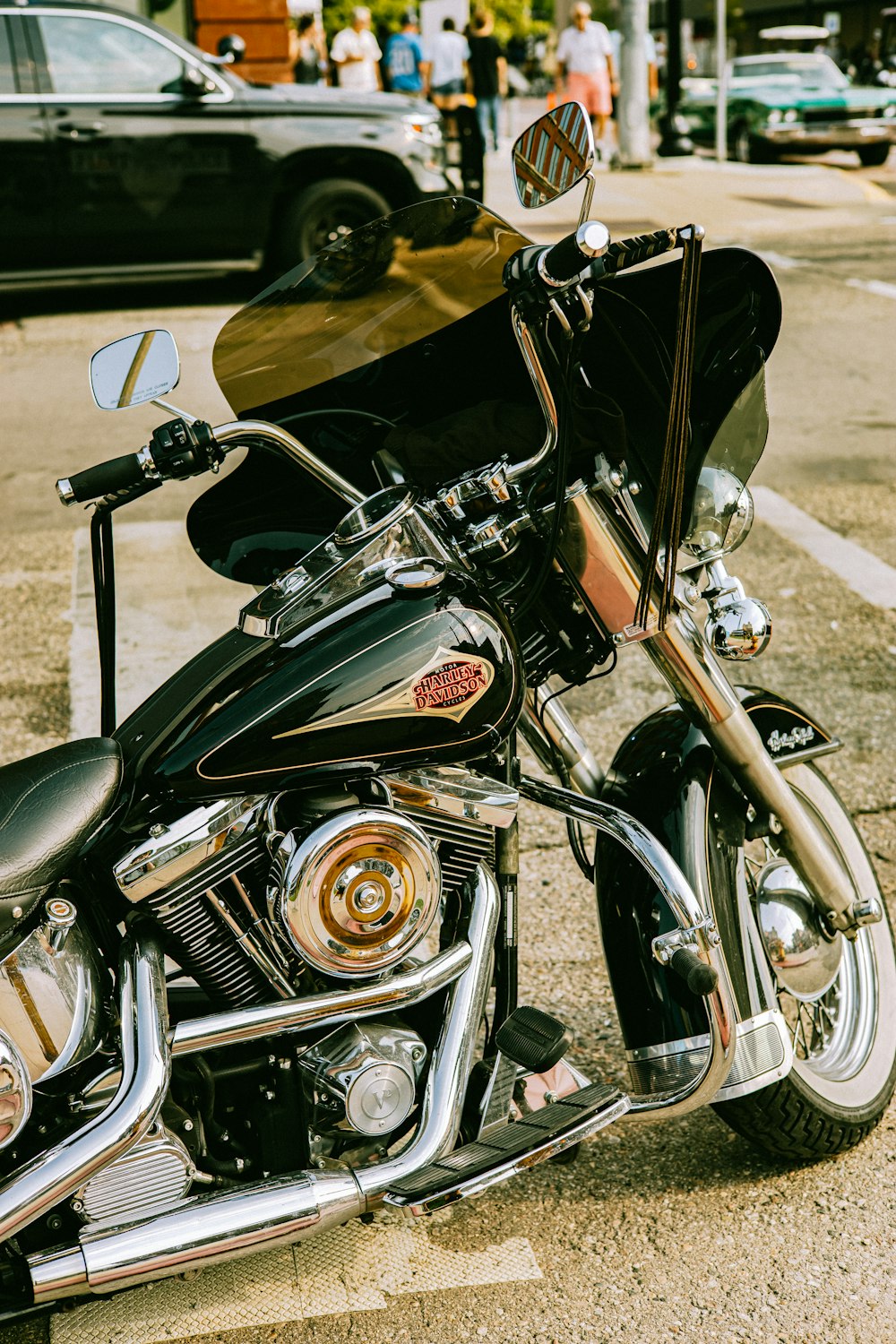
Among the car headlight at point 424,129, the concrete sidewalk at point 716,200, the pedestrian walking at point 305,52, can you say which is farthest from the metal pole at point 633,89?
the car headlight at point 424,129

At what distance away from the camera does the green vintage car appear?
19047 millimetres

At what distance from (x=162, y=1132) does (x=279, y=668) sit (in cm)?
71

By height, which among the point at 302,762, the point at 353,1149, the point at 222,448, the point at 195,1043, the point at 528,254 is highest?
the point at 528,254

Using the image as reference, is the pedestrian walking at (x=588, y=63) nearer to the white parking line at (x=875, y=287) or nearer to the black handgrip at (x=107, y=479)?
the white parking line at (x=875, y=287)

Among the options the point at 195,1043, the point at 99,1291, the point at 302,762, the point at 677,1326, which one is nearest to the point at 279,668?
the point at 302,762

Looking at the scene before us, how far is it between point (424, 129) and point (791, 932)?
8729 millimetres

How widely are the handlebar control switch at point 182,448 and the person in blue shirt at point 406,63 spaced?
16584 millimetres

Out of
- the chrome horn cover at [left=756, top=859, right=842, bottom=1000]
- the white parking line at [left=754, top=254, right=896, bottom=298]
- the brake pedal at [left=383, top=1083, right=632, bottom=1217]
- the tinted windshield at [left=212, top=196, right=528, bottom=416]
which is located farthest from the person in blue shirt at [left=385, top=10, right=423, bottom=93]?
the brake pedal at [left=383, top=1083, right=632, bottom=1217]

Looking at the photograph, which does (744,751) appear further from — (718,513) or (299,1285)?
(299,1285)

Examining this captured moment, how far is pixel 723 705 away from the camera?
239cm

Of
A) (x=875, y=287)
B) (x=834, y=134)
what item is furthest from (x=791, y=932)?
(x=834, y=134)

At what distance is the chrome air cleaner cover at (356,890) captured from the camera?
1.98 metres

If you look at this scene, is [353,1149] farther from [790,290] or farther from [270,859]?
[790,290]

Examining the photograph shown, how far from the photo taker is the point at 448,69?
1530 cm
